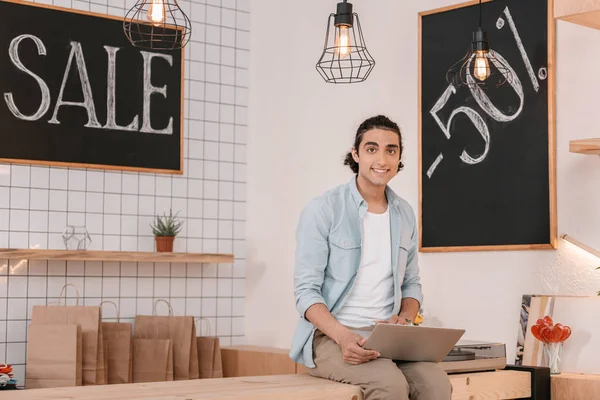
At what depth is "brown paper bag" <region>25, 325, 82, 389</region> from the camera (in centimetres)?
429

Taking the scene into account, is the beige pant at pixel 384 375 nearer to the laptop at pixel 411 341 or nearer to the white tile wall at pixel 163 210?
the laptop at pixel 411 341

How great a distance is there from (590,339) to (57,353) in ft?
7.86

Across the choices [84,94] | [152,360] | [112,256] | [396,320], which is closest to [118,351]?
[152,360]

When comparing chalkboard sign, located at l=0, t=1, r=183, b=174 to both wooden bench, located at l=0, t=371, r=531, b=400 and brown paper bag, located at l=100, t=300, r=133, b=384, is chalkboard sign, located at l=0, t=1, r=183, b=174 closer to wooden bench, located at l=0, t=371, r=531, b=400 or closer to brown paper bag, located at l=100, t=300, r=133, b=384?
brown paper bag, located at l=100, t=300, r=133, b=384

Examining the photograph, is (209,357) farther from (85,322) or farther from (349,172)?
(349,172)

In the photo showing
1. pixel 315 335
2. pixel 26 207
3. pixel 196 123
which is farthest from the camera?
pixel 196 123

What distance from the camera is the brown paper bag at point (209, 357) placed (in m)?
4.92

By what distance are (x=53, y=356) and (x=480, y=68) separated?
2.36m

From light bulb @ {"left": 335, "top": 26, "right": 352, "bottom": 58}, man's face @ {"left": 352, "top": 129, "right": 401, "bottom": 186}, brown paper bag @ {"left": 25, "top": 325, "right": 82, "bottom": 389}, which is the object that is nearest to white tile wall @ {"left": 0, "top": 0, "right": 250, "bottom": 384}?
brown paper bag @ {"left": 25, "top": 325, "right": 82, "bottom": 389}

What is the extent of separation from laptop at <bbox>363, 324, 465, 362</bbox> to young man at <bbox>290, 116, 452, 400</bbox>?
31 mm

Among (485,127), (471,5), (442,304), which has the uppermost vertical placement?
(471,5)

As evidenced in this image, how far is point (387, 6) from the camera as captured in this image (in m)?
4.69

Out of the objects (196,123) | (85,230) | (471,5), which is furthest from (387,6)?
(85,230)

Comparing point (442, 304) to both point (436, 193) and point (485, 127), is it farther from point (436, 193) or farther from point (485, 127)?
point (485, 127)
